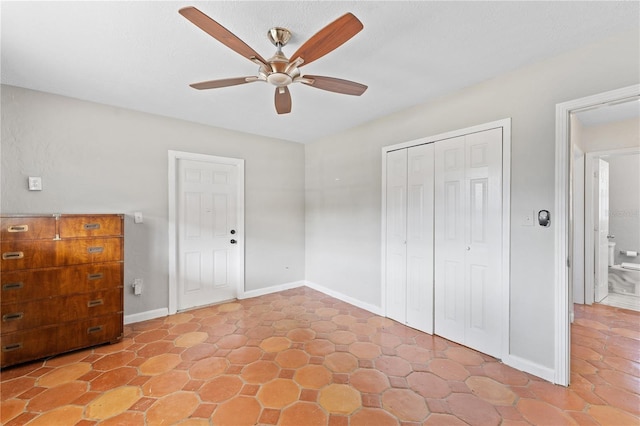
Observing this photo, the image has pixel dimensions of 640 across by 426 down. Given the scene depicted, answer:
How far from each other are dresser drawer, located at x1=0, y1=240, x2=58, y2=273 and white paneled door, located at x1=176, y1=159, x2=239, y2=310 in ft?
4.15

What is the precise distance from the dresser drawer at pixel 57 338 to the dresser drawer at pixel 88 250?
0.58 metres

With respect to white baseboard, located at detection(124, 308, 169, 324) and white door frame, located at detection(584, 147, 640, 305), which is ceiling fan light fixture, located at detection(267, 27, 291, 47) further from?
white door frame, located at detection(584, 147, 640, 305)

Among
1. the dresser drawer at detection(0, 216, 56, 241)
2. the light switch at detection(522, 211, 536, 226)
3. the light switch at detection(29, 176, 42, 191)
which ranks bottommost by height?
the dresser drawer at detection(0, 216, 56, 241)

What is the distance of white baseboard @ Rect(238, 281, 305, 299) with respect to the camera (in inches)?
159

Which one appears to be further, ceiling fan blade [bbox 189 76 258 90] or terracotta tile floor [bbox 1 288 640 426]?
ceiling fan blade [bbox 189 76 258 90]

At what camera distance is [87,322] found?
2.52 meters

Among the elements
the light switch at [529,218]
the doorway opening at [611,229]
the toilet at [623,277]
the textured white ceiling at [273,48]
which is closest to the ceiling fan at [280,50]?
the textured white ceiling at [273,48]

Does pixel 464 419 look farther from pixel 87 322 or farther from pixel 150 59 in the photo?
pixel 150 59

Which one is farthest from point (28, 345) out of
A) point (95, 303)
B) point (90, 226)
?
point (90, 226)

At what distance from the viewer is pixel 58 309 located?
2395 millimetres

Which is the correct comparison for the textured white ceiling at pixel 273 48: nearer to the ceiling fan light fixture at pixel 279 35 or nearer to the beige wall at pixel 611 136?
the ceiling fan light fixture at pixel 279 35

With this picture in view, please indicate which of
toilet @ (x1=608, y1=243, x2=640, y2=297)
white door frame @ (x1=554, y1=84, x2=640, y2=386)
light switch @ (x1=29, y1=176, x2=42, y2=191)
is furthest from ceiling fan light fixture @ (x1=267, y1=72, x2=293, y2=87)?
toilet @ (x1=608, y1=243, x2=640, y2=297)

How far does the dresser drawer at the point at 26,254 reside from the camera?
219 cm

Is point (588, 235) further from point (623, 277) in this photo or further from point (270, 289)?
point (270, 289)
